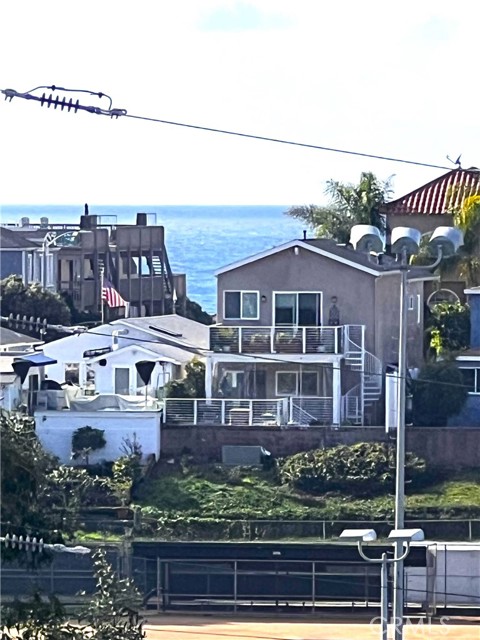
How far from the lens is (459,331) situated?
46.6 metres

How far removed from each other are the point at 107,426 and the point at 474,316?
31.4ft

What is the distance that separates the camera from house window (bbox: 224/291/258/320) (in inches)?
1766

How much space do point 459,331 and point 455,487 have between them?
7071 mm

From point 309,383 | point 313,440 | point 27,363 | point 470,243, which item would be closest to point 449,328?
point 470,243

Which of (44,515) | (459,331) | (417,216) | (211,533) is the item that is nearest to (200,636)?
(211,533)

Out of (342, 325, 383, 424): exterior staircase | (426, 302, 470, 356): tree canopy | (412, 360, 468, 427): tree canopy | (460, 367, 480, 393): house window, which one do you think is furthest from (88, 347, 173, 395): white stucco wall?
(460, 367, 480, 393): house window

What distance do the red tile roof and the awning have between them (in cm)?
1138

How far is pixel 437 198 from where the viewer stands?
51844 millimetres

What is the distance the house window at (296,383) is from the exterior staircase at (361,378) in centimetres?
81

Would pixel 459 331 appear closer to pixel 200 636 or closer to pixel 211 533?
pixel 211 533

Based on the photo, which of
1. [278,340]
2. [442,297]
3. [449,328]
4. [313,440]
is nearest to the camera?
[313,440]

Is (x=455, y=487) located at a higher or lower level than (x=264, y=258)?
lower

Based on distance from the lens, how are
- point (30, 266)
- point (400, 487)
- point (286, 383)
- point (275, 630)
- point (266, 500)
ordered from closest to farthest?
point (400, 487), point (275, 630), point (266, 500), point (286, 383), point (30, 266)

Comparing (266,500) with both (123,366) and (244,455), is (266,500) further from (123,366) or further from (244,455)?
(123,366)
